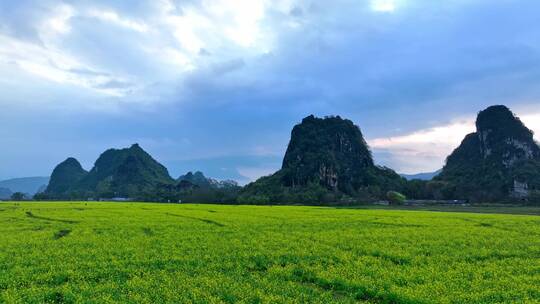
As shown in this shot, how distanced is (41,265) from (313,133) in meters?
145

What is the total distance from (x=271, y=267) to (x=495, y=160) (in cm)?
13949

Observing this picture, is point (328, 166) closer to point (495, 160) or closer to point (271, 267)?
point (495, 160)

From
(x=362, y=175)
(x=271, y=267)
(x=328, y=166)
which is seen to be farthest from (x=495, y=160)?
(x=271, y=267)

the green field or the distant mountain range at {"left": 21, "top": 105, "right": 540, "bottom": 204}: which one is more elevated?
the distant mountain range at {"left": 21, "top": 105, "right": 540, "bottom": 204}

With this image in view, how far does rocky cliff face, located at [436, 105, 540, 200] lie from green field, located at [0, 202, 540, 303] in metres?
94.3

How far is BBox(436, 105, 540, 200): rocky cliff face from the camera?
11081 cm

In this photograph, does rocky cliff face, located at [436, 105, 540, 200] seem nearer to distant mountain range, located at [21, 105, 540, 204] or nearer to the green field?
distant mountain range, located at [21, 105, 540, 204]

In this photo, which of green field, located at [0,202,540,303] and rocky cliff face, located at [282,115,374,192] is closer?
green field, located at [0,202,540,303]

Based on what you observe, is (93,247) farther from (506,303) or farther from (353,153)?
(353,153)

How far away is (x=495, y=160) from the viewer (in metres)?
134

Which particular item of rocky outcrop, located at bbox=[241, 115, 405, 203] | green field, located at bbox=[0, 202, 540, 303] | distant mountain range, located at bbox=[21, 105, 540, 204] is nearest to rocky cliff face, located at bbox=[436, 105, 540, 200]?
distant mountain range, located at bbox=[21, 105, 540, 204]

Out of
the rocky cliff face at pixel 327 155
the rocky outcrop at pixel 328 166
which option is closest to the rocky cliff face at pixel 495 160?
the rocky outcrop at pixel 328 166

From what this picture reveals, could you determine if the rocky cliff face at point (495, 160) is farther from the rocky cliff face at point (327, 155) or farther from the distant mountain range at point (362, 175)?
the rocky cliff face at point (327, 155)

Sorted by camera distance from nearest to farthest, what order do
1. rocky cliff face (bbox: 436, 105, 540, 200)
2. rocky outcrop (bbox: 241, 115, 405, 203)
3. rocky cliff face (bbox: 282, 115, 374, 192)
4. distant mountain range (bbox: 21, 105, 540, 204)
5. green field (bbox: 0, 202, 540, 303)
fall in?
green field (bbox: 0, 202, 540, 303)
distant mountain range (bbox: 21, 105, 540, 204)
rocky cliff face (bbox: 436, 105, 540, 200)
rocky outcrop (bbox: 241, 115, 405, 203)
rocky cliff face (bbox: 282, 115, 374, 192)
